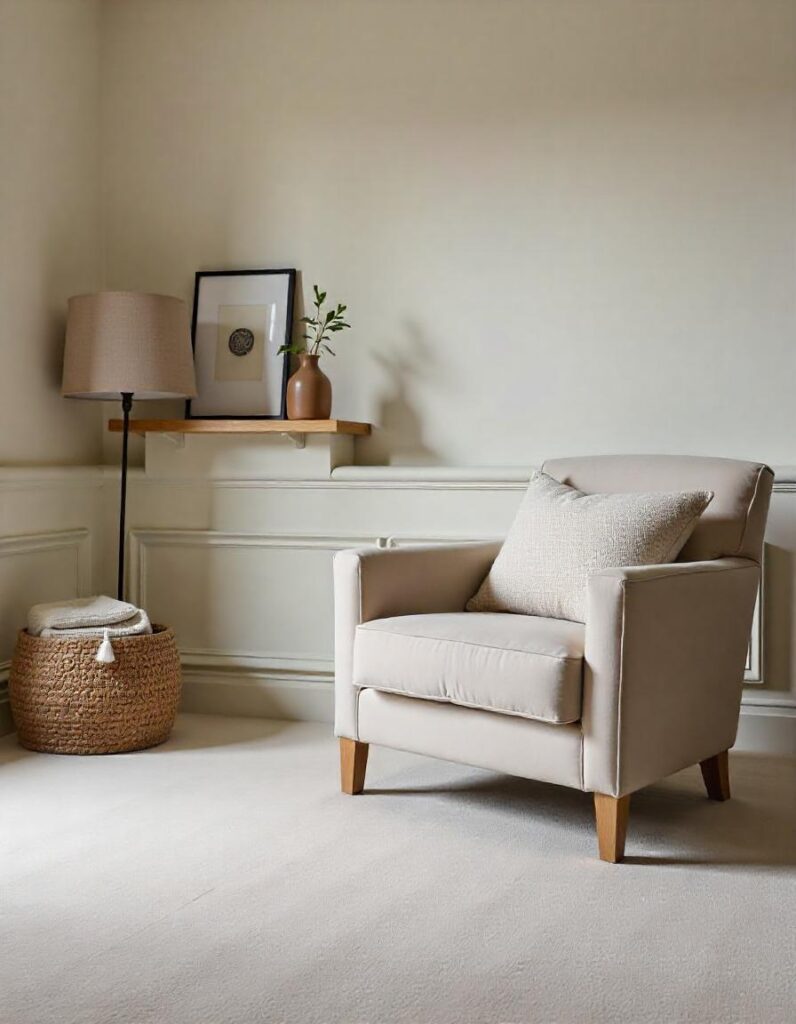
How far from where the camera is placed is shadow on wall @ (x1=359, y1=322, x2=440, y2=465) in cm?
340

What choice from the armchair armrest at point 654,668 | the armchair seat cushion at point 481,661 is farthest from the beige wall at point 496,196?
the armchair seat cushion at point 481,661

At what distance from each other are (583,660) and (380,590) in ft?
1.86

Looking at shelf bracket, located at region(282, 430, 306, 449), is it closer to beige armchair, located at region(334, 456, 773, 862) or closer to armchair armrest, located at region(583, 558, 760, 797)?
beige armchair, located at region(334, 456, 773, 862)

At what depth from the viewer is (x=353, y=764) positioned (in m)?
2.57

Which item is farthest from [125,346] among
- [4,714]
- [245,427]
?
[4,714]

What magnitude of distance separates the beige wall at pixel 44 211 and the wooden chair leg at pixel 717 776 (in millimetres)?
2106

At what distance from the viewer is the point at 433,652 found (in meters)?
2.33

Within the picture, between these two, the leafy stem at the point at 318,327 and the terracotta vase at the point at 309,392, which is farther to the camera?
the leafy stem at the point at 318,327

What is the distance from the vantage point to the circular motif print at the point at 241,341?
139 inches

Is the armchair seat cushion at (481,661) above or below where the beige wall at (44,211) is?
below

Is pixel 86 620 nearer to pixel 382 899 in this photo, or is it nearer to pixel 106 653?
pixel 106 653

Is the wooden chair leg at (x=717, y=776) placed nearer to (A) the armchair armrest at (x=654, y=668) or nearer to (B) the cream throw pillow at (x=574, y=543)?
(A) the armchair armrest at (x=654, y=668)

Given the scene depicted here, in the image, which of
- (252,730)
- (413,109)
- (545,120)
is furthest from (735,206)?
(252,730)

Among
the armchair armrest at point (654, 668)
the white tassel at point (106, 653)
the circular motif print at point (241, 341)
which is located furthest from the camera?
the circular motif print at point (241, 341)
